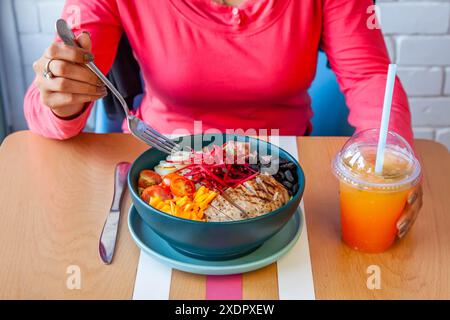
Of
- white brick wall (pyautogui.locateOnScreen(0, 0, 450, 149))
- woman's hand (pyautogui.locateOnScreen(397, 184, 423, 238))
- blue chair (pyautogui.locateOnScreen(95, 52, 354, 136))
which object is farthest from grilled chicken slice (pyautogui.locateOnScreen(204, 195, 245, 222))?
white brick wall (pyautogui.locateOnScreen(0, 0, 450, 149))

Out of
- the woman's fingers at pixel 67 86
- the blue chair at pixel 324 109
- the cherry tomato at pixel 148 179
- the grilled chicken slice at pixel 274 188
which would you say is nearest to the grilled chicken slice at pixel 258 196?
the grilled chicken slice at pixel 274 188

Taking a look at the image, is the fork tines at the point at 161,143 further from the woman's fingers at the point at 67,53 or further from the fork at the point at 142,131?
the woman's fingers at the point at 67,53

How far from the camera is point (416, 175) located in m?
0.76

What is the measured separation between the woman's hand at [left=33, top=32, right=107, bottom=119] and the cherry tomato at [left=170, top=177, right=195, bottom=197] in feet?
0.79

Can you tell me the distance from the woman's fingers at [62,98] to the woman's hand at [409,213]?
1.66ft

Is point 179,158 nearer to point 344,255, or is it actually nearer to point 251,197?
point 251,197

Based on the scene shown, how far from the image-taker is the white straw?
0.72 meters

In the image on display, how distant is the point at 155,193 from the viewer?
767 millimetres

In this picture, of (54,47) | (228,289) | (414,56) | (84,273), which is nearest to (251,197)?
(228,289)

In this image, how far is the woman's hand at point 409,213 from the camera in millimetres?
776

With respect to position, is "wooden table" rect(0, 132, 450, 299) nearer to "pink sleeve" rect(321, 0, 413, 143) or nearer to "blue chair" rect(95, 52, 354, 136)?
"pink sleeve" rect(321, 0, 413, 143)

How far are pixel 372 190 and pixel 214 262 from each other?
225 mm

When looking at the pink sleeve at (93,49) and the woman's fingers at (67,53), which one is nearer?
the woman's fingers at (67,53)
